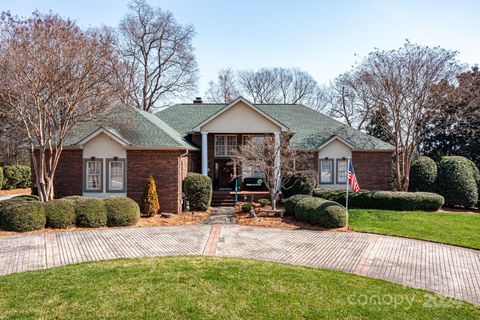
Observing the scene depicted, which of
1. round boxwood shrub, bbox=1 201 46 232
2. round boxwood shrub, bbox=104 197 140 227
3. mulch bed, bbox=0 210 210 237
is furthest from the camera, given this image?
mulch bed, bbox=0 210 210 237

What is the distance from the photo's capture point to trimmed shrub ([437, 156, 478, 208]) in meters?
20.6

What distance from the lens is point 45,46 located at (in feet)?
43.8

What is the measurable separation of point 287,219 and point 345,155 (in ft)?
28.3

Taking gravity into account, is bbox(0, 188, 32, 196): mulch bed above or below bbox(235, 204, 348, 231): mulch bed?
above

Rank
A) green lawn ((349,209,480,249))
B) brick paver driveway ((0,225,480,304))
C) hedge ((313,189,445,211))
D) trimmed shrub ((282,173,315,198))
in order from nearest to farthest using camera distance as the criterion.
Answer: brick paver driveway ((0,225,480,304))
green lawn ((349,209,480,249))
hedge ((313,189,445,211))
trimmed shrub ((282,173,315,198))

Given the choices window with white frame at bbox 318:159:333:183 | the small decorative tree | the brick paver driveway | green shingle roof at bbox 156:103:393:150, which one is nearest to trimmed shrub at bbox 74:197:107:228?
the brick paver driveway

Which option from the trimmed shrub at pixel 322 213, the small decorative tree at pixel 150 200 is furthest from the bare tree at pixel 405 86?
the small decorative tree at pixel 150 200

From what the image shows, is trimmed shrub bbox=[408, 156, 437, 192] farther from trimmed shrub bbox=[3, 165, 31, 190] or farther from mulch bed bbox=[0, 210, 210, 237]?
trimmed shrub bbox=[3, 165, 31, 190]

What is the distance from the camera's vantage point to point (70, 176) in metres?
17.6

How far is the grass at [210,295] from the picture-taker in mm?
6211

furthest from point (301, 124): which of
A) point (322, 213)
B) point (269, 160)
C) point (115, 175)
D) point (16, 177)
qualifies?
point (16, 177)

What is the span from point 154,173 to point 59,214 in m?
5.01

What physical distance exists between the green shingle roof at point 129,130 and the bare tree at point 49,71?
175 cm

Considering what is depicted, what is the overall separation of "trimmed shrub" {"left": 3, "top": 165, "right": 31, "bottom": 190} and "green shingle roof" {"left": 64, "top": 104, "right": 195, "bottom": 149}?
17283mm
